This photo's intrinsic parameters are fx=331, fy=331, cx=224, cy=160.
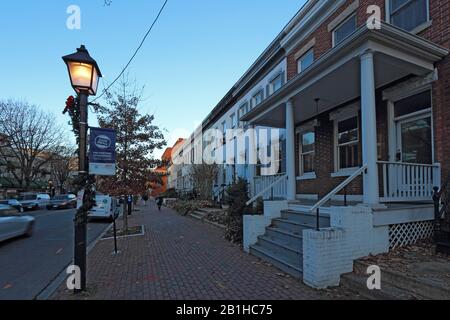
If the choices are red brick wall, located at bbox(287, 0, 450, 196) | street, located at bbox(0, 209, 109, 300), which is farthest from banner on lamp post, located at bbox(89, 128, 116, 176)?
red brick wall, located at bbox(287, 0, 450, 196)

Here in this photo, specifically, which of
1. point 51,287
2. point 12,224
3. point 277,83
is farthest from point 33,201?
point 51,287

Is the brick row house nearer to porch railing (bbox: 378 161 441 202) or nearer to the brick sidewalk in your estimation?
porch railing (bbox: 378 161 441 202)

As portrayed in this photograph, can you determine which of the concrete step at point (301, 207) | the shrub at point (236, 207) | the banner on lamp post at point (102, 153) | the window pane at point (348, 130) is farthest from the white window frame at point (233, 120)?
the banner on lamp post at point (102, 153)

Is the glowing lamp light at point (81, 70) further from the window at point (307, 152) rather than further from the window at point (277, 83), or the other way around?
the window at point (277, 83)

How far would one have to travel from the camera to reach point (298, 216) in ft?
27.2

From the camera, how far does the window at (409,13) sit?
26.2 ft

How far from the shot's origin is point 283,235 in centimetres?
780

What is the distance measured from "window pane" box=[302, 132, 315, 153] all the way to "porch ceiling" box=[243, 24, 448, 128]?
2.12 m

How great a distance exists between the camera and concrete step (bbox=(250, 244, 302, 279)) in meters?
6.25

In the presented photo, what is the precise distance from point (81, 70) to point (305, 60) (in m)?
9.66

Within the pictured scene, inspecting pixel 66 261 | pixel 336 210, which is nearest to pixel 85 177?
pixel 66 261

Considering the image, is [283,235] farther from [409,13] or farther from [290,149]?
[409,13]
